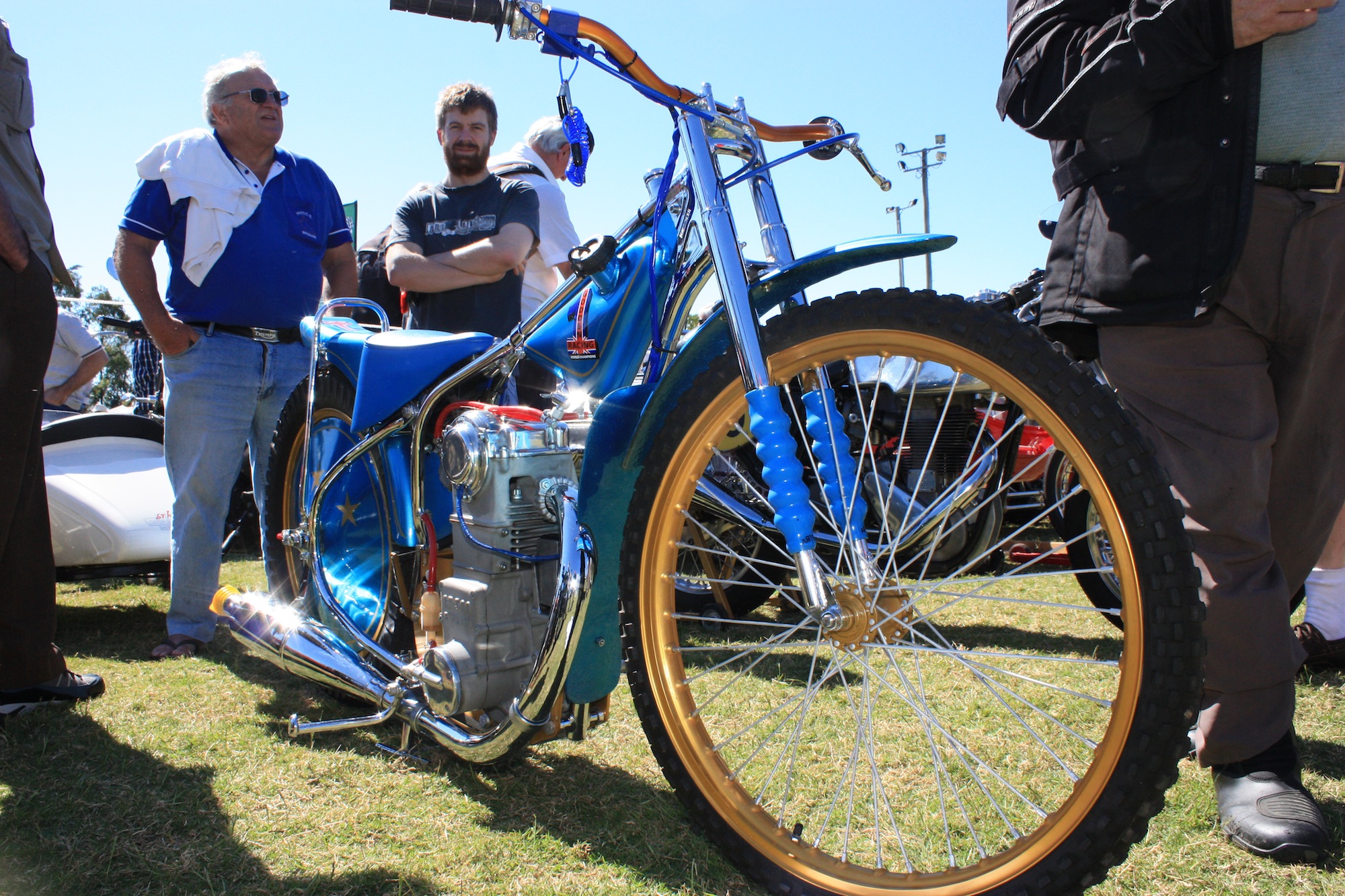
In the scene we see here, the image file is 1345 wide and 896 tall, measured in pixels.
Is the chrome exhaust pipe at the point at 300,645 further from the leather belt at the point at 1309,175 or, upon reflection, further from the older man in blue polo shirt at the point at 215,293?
the leather belt at the point at 1309,175

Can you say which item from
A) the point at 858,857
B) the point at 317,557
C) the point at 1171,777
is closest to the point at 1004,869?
the point at 1171,777

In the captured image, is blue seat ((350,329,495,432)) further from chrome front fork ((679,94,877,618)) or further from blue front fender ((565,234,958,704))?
chrome front fork ((679,94,877,618))

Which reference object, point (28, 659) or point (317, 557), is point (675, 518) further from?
point (28, 659)

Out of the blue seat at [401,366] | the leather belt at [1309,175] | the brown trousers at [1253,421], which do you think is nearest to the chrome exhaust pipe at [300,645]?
the blue seat at [401,366]

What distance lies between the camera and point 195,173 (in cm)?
318

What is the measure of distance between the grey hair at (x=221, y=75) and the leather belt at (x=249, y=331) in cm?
77

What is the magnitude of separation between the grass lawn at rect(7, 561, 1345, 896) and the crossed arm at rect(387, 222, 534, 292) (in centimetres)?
137

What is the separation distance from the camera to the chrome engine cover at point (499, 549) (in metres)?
1.80

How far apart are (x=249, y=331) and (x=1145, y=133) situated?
2942 mm

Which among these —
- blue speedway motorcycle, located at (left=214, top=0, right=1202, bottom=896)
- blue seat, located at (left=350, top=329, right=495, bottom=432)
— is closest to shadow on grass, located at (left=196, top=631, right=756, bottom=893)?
blue speedway motorcycle, located at (left=214, top=0, right=1202, bottom=896)

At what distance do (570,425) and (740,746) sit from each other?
3.00ft

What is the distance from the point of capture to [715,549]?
195cm

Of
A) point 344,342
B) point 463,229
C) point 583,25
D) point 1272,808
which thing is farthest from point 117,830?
point 1272,808

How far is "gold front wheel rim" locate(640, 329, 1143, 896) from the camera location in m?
1.20
